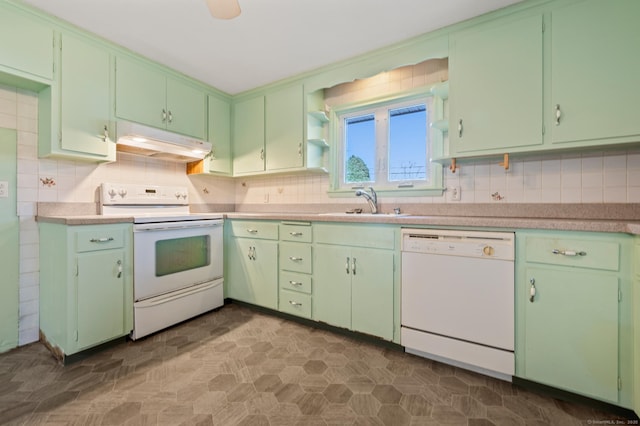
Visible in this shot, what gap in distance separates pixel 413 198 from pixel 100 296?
2.47 metres

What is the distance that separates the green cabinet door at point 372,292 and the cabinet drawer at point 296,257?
42cm

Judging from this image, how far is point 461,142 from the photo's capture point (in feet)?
6.71

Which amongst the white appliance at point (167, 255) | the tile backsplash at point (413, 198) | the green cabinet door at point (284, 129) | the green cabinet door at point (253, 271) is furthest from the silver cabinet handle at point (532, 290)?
the white appliance at point (167, 255)

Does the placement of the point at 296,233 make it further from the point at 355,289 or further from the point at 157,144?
the point at 157,144

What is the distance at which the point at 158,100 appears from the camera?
2.64 meters

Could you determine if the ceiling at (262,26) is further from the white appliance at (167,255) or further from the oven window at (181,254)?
the oven window at (181,254)

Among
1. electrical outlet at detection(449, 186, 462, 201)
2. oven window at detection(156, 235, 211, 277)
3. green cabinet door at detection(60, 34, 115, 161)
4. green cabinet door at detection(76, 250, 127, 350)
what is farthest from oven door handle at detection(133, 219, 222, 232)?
electrical outlet at detection(449, 186, 462, 201)

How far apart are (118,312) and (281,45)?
92.8 inches

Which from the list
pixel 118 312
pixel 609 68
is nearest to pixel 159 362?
pixel 118 312

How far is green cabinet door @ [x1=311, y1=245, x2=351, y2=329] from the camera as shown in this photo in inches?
87.0

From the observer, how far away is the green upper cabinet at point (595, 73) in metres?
1.58

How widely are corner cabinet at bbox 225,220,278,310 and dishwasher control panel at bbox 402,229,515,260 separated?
47.6 inches

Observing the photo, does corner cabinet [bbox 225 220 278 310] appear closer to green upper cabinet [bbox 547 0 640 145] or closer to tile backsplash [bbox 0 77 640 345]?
tile backsplash [bbox 0 77 640 345]

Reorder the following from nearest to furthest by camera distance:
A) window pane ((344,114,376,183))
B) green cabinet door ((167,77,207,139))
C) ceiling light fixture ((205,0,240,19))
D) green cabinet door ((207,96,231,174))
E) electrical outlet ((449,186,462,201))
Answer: ceiling light fixture ((205,0,240,19)) → electrical outlet ((449,186,462,201)) → green cabinet door ((167,77,207,139)) → window pane ((344,114,376,183)) → green cabinet door ((207,96,231,174))
